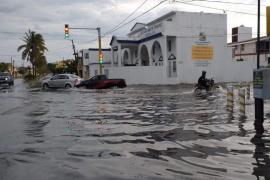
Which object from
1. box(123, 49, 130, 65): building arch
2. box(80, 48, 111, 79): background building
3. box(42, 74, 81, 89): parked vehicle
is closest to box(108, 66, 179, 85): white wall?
box(42, 74, 81, 89): parked vehicle

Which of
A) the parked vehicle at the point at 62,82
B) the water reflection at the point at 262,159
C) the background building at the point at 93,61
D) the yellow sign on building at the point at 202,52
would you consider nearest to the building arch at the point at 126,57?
the background building at the point at 93,61

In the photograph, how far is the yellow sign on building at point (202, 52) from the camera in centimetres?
4912

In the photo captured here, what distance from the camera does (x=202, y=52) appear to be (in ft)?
163

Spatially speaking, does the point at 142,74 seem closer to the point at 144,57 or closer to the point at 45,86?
the point at 45,86

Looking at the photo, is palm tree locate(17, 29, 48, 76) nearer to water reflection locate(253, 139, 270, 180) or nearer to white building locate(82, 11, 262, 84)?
white building locate(82, 11, 262, 84)

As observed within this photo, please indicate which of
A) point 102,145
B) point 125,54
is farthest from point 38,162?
point 125,54

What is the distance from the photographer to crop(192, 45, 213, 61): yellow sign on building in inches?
1934

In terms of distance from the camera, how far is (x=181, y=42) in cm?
4822

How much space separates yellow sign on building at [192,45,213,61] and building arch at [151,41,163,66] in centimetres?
512

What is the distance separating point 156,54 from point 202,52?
731cm

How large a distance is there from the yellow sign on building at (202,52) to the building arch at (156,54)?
202 inches

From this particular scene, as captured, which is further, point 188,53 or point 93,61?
point 93,61

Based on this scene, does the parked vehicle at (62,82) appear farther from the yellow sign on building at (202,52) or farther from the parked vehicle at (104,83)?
the yellow sign on building at (202,52)


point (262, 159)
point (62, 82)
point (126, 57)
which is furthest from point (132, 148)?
point (126, 57)
